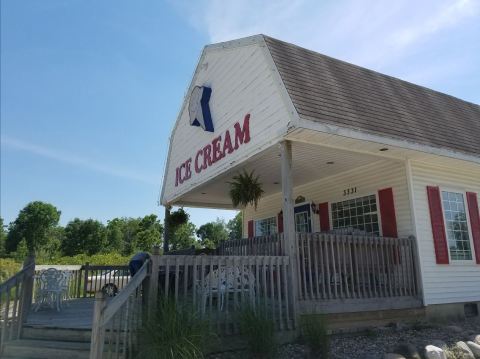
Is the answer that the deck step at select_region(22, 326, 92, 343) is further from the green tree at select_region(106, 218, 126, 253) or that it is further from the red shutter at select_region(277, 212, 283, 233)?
the green tree at select_region(106, 218, 126, 253)

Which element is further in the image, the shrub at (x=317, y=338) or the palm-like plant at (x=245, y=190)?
the palm-like plant at (x=245, y=190)

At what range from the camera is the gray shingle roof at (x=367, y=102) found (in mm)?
7047

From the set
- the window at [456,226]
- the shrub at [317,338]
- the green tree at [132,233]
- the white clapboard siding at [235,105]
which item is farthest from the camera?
the green tree at [132,233]

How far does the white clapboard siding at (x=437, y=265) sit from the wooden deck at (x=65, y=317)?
21.8 ft

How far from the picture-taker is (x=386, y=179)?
30.0 feet

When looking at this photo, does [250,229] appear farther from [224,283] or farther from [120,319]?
[120,319]

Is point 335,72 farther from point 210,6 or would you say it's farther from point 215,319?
point 215,319

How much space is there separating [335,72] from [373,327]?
523 cm

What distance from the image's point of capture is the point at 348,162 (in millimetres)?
9359

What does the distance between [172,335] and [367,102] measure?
6.09 meters

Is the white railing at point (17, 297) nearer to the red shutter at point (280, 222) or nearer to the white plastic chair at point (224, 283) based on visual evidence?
the white plastic chair at point (224, 283)

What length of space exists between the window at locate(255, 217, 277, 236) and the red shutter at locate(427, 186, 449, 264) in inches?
214

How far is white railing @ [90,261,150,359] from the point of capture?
397 cm

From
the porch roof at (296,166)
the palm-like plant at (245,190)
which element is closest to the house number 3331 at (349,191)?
the porch roof at (296,166)
